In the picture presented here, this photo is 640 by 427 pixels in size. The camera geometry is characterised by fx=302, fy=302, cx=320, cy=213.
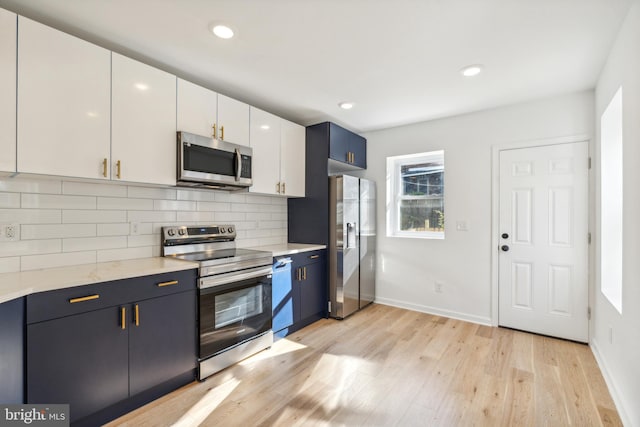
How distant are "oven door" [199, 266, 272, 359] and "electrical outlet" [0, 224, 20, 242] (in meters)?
1.15

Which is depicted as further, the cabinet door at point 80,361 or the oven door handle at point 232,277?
the oven door handle at point 232,277

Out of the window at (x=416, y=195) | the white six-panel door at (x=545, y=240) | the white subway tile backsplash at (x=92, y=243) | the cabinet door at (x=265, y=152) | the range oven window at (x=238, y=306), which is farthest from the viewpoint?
the window at (x=416, y=195)

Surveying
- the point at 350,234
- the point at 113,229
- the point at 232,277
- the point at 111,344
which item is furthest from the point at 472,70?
the point at 111,344

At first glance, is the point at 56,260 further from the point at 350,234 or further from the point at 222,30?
the point at 350,234

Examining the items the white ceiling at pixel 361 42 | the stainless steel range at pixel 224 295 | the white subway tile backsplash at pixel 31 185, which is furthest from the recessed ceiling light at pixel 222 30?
the stainless steel range at pixel 224 295

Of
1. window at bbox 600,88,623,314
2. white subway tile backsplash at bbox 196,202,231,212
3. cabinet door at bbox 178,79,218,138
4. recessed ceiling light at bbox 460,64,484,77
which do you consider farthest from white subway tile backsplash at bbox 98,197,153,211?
window at bbox 600,88,623,314

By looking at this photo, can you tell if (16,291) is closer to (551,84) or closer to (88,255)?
(88,255)

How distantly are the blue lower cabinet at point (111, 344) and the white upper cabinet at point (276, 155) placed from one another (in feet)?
4.25

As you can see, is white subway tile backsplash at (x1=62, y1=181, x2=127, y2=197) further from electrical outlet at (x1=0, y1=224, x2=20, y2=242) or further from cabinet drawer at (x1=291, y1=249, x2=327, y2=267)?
cabinet drawer at (x1=291, y1=249, x2=327, y2=267)

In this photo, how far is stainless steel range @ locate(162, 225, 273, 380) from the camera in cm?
228

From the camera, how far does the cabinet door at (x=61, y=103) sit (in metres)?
1.69

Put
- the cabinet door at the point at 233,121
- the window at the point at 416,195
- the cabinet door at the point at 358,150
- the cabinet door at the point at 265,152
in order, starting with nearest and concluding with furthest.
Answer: the cabinet door at the point at 233,121 → the cabinet door at the point at 265,152 → the window at the point at 416,195 → the cabinet door at the point at 358,150

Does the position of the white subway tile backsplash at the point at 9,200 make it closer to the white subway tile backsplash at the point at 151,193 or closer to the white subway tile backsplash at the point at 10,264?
the white subway tile backsplash at the point at 10,264

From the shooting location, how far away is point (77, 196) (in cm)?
215
